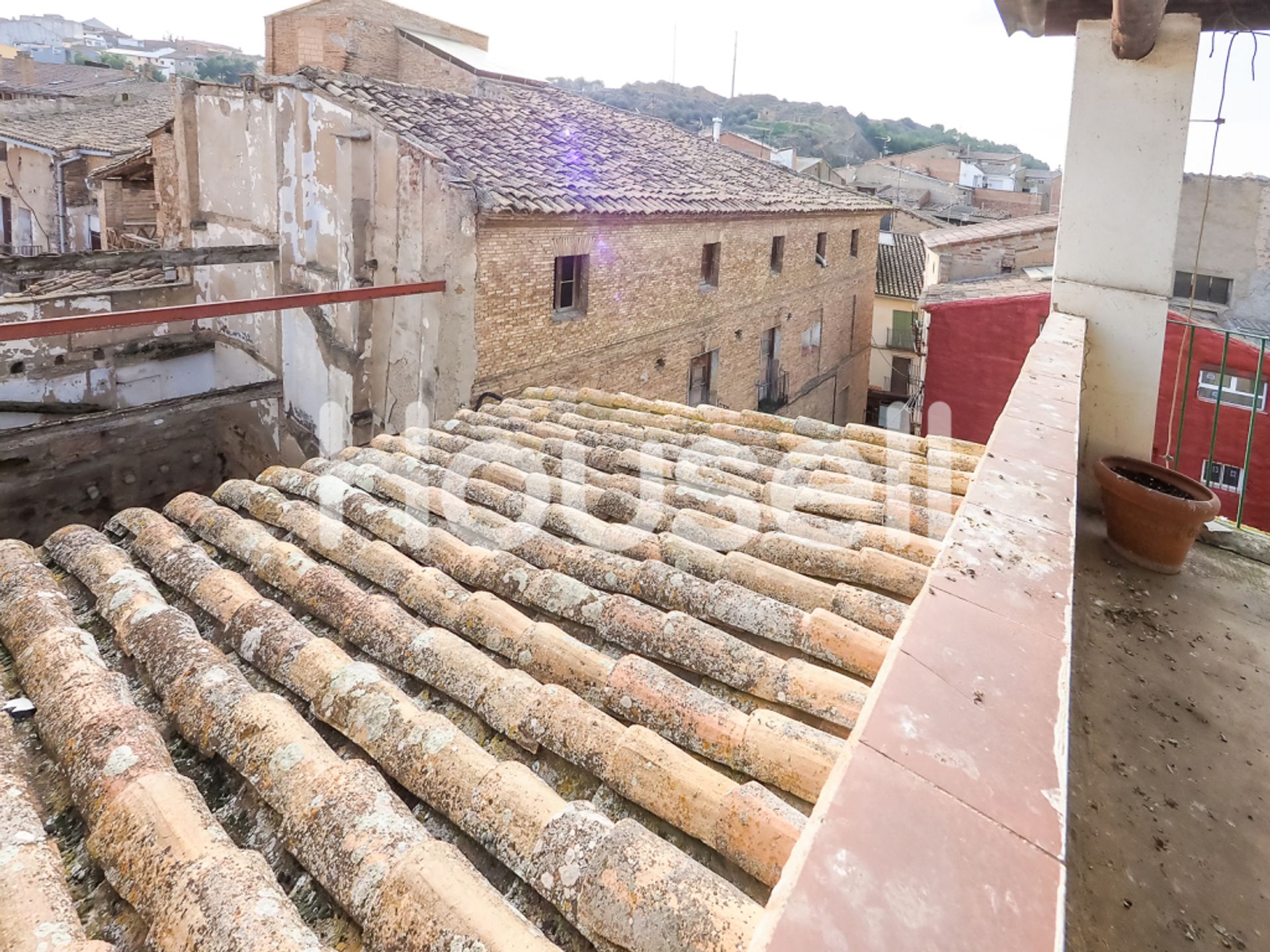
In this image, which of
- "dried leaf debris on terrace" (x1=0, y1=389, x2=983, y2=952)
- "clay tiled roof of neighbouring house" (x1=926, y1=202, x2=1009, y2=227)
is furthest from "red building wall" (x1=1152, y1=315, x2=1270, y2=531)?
"clay tiled roof of neighbouring house" (x1=926, y1=202, x2=1009, y2=227)

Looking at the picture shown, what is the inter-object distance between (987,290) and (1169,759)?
16377mm

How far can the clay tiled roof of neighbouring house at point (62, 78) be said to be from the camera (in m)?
34.8

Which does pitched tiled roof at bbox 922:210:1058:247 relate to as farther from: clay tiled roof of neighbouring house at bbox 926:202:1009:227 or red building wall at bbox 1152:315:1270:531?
clay tiled roof of neighbouring house at bbox 926:202:1009:227

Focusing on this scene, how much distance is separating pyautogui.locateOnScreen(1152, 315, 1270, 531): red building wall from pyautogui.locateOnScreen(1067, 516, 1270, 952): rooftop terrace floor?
26.6 feet

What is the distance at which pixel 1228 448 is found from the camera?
39.8ft

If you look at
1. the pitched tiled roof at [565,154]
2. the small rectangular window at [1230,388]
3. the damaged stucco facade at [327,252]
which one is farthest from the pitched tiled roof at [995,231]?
the damaged stucco facade at [327,252]

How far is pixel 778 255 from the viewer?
18156 mm

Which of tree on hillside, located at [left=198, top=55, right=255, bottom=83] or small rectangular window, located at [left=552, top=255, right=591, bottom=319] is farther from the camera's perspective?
tree on hillside, located at [left=198, top=55, right=255, bottom=83]

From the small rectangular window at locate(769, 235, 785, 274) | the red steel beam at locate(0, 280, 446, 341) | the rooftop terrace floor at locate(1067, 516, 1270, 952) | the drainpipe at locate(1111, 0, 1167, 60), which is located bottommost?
the rooftop terrace floor at locate(1067, 516, 1270, 952)

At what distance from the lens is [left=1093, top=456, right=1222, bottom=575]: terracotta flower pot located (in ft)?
14.5

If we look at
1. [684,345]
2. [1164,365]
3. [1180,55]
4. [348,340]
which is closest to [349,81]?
[348,340]

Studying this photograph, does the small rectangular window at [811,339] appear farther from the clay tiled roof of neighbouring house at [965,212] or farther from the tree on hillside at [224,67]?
the tree on hillside at [224,67]

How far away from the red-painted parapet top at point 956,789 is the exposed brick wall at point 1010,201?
47.8m

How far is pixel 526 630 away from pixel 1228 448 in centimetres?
1319
